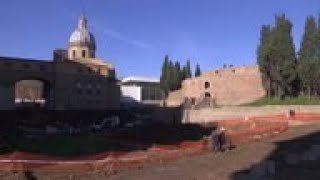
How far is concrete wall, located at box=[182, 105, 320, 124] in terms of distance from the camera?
46469 mm

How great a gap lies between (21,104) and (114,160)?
61289 mm

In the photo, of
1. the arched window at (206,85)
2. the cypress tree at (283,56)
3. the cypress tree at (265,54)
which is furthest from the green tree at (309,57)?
the arched window at (206,85)

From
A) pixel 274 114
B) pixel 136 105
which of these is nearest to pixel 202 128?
pixel 274 114

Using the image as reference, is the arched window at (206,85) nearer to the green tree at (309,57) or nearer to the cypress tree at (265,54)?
the cypress tree at (265,54)

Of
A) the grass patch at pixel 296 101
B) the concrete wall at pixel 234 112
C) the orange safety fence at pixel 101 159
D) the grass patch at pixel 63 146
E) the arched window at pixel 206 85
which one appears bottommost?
the grass patch at pixel 63 146

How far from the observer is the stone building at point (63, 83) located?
7712 centimetres

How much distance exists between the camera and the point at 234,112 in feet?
171

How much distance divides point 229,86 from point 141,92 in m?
36.3

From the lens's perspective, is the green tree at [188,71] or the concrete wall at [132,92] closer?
the green tree at [188,71]

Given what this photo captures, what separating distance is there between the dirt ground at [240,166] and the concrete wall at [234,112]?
587 inches

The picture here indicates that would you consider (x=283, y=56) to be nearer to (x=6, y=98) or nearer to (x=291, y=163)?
(x=291, y=163)

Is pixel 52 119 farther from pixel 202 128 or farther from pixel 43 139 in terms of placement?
pixel 202 128

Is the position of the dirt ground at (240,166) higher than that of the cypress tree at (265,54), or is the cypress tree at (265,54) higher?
the cypress tree at (265,54)

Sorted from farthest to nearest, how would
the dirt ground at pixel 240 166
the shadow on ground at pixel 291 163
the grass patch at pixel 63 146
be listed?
1. the grass patch at pixel 63 146
2. the dirt ground at pixel 240 166
3. the shadow on ground at pixel 291 163
